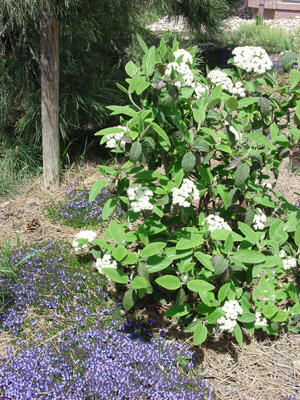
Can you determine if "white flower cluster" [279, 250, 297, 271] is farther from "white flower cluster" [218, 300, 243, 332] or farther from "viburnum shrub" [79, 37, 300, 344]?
"white flower cluster" [218, 300, 243, 332]

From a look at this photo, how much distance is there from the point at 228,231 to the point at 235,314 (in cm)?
32

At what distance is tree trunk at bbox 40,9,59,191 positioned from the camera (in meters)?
2.52

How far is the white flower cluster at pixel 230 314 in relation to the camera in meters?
1.63

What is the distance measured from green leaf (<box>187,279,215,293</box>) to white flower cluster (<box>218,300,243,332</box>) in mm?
113

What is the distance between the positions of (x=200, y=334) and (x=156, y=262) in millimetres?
332

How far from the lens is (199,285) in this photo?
1.63 m

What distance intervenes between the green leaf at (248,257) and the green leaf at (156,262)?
0.85 ft

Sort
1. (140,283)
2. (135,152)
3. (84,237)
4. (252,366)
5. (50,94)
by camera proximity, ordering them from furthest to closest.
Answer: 1. (50,94)
2. (84,237)
3. (252,366)
4. (140,283)
5. (135,152)

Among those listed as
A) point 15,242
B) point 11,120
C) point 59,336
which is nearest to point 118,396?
point 59,336

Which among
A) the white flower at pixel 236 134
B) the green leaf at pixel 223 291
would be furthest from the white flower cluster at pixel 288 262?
the white flower at pixel 236 134

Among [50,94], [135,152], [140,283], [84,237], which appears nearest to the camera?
[135,152]

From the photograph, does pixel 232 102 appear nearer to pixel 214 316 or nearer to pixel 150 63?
pixel 150 63

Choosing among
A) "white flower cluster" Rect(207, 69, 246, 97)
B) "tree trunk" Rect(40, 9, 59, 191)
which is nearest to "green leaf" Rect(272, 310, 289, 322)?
"white flower cluster" Rect(207, 69, 246, 97)

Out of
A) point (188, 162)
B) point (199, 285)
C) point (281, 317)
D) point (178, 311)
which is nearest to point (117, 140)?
point (188, 162)
